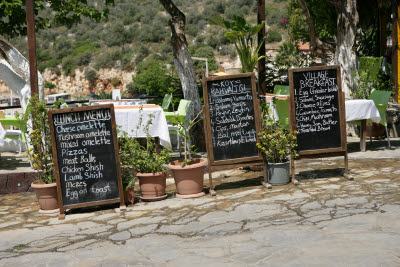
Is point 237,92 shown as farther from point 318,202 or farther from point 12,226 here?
point 12,226

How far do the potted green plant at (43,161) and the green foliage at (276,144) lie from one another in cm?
256

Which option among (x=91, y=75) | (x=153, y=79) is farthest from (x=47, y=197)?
(x=91, y=75)

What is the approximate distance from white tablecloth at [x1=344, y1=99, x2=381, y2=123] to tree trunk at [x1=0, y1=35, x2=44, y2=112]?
16.6 ft

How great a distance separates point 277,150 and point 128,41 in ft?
137

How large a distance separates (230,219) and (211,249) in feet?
2.90

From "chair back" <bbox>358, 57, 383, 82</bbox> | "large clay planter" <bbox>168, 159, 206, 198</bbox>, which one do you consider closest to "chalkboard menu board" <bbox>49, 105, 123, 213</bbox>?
"large clay planter" <bbox>168, 159, 206, 198</bbox>

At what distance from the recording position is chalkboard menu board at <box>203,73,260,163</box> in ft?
20.5

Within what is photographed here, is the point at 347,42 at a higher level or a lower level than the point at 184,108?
higher

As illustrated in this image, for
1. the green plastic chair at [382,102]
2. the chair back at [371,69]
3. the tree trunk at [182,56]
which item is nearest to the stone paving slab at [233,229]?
the green plastic chair at [382,102]

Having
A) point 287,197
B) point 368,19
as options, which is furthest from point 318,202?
point 368,19

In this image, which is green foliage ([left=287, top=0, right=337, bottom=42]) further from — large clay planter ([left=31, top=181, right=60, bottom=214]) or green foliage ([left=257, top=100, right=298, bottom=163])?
large clay planter ([left=31, top=181, right=60, bottom=214])

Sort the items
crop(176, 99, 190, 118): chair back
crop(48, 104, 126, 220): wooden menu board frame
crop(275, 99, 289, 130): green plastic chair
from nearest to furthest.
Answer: crop(48, 104, 126, 220): wooden menu board frame
crop(275, 99, 289, 130): green plastic chair
crop(176, 99, 190, 118): chair back

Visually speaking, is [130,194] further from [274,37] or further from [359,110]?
[274,37]

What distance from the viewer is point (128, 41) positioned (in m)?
46.4
